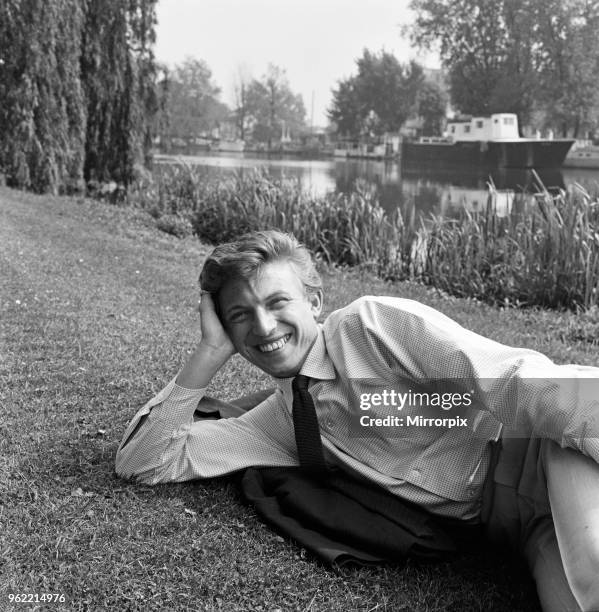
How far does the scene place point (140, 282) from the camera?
21.4ft

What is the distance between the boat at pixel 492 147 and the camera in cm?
3728

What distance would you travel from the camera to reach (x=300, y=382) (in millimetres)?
2191

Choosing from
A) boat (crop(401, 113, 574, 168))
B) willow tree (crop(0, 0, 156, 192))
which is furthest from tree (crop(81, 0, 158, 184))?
boat (crop(401, 113, 574, 168))

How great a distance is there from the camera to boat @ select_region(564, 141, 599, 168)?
4049 centimetres

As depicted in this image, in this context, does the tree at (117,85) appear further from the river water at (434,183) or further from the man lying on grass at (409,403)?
the man lying on grass at (409,403)

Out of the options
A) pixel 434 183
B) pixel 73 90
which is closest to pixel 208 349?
pixel 73 90

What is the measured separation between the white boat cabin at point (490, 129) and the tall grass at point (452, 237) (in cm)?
3129

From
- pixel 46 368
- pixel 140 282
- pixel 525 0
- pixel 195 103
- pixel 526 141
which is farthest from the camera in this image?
pixel 195 103

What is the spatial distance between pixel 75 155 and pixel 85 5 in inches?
112

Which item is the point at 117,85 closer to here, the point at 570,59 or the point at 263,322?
the point at 263,322

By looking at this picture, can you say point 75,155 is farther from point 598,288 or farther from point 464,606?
point 464,606

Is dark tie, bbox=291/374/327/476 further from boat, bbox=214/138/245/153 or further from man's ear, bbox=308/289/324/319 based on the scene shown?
boat, bbox=214/138/245/153

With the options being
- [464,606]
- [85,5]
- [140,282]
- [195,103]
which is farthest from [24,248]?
[195,103]

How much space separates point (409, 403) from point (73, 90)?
1353 cm
